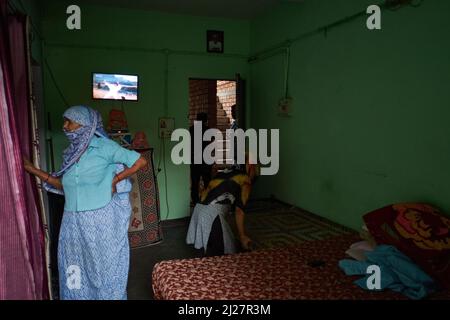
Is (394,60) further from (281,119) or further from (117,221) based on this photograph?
(117,221)

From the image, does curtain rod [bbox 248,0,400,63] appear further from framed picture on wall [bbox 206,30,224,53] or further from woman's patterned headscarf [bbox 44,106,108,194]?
woman's patterned headscarf [bbox 44,106,108,194]

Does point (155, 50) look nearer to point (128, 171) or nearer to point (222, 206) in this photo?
point (222, 206)

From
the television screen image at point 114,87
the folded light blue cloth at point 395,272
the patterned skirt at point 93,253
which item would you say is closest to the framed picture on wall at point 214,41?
the television screen image at point 114,87

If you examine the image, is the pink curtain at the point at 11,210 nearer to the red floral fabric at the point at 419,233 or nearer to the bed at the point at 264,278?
the bed at the point at 264,278

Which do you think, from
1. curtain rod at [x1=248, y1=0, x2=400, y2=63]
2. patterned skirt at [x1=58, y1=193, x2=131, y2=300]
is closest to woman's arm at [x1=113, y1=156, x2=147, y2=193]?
patterned skirt at [x1=58, y1=193, x2=131, y2=300]

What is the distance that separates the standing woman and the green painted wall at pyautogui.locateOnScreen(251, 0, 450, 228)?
2.13m

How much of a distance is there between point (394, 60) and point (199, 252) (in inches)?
107

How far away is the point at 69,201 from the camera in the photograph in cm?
213

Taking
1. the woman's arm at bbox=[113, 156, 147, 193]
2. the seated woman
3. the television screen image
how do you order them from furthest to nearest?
1. the television screen image
2. the seated woman
3. the woman's arm at bbox=[113, 156, 147, 193]

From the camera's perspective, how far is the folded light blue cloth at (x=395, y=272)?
196 cm

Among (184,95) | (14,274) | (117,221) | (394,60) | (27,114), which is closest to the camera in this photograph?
(14,274)

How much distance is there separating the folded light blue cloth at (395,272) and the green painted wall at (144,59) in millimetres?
3467

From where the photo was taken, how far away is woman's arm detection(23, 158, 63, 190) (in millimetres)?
1892
